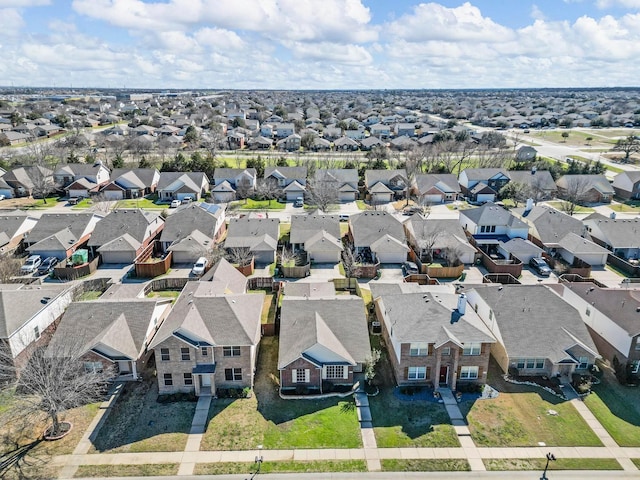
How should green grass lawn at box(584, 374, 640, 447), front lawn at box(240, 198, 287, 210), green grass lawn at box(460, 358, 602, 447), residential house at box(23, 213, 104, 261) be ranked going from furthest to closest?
front lawn at box(240, 198, 287, 210) → residential house at box(23, 213, 104, 261) → green grass lawn at box(584, 374, 640, 447) → green grass lawn at box(460, 358, 602, 447)

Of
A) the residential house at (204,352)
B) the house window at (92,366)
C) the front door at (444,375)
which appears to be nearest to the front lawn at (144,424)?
the residential house at (204,352)

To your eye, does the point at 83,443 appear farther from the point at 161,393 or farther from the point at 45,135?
the point at 45,135

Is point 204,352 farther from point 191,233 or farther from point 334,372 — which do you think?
point 191,233

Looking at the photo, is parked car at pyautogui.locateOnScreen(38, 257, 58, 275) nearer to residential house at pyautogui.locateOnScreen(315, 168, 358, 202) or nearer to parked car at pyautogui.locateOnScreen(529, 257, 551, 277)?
residential house at pyautogui.locateOnScreen(315, 168, 358, 202)

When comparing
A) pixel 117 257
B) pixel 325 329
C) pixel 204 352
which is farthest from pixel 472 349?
pixel 117 257

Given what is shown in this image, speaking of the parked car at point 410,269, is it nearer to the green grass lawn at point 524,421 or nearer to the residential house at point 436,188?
the green grass lawn at point 524,421

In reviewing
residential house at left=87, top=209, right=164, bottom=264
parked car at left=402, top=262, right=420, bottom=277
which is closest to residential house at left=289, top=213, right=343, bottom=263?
parked car at left=402, top=262, right=420, bottom=277

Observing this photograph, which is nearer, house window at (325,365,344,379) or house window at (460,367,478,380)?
house window at (325,365,344,379)
